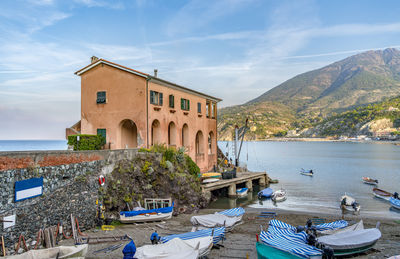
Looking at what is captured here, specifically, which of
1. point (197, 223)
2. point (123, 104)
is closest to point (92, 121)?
point (123, 104)

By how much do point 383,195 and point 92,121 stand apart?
3409cm

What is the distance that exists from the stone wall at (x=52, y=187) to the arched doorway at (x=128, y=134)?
814 cm

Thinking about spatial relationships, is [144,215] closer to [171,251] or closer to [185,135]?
[171,251]

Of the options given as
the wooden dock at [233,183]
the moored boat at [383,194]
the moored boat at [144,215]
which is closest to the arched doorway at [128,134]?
the wooden dock at [233,183]

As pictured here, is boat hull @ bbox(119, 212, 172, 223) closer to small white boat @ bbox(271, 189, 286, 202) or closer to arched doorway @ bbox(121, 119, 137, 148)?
arched doorway @ bbox(121, 119, 137, 148)

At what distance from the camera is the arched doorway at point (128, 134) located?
90.4 ft

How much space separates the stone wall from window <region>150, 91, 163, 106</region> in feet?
27.3

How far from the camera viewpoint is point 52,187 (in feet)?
47.6

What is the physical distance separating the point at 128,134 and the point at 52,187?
14118mm

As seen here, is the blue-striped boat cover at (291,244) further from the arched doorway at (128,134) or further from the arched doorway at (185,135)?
the arched doorway at (185,135)

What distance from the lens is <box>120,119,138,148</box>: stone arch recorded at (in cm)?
2749

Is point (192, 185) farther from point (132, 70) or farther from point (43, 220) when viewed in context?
point (43, 220)

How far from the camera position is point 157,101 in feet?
89.2

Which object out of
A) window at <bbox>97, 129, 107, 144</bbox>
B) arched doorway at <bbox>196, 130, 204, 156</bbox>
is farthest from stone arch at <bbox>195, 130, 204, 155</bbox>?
window at <bbox>97, 129, 107, 144</bbox>
